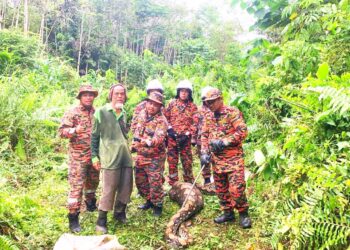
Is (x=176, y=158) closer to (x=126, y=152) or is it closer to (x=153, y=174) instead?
(x=153, y=174)

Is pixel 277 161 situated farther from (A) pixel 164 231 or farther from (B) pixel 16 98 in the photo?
(B) pixel 16 98

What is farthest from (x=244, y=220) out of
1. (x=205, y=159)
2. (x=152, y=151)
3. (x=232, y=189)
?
(x=152, y=151)

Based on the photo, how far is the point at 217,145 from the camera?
4.53 m

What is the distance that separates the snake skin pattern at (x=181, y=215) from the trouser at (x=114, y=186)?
0.80 m

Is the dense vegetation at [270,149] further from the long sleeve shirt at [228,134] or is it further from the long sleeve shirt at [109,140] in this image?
the long sleeve shirt at [109,140]

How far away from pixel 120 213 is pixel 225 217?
160 cm

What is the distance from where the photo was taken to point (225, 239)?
14.5ft

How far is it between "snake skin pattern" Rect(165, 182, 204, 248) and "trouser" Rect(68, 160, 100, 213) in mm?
1335

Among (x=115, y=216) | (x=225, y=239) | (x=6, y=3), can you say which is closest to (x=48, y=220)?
(x=115, y=216)

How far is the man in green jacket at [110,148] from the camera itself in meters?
4.54

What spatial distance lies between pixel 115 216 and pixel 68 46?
2767 cm

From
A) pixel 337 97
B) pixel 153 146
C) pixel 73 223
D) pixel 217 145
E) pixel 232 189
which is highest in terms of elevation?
pixel 337 97

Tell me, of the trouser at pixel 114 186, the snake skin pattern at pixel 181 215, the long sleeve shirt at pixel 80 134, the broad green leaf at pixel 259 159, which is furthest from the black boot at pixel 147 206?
the broad green leaf at pixel 259 159

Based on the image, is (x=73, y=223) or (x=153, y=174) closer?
(x=73, y=223)
